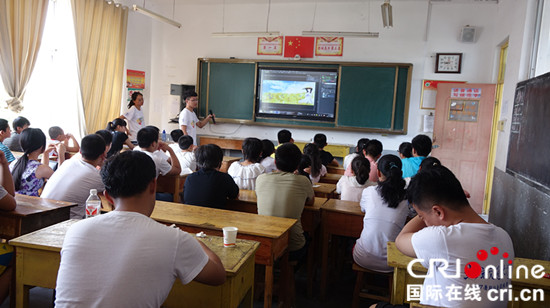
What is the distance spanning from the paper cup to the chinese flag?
19.1 ft

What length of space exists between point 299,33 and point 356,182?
15.0 feet

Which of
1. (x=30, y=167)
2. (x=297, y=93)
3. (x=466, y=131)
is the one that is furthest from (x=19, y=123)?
(x=466, y=131)


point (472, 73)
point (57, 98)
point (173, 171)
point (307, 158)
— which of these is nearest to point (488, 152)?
point (472, 73)

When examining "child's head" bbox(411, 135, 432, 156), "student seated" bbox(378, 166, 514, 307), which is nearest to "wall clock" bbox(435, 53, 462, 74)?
"child's head" bbox(411, 135, 432, 156)

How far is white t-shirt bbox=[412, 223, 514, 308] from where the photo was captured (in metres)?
1.32

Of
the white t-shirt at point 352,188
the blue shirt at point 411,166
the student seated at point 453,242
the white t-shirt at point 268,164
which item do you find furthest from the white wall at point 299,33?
the student seated at point 453,242

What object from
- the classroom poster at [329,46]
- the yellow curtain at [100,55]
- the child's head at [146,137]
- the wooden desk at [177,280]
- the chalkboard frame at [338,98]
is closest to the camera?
the wooden desk at [177,280]

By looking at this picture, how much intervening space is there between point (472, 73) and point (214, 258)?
628 centimetres

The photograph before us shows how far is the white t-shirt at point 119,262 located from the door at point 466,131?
5817 millimetres

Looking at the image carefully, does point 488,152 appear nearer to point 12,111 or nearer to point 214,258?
point 214,258

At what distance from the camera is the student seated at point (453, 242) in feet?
4.34

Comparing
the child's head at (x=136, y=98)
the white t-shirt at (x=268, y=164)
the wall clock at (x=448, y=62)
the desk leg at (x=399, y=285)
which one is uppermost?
the wall clock at (x=448, y=62)

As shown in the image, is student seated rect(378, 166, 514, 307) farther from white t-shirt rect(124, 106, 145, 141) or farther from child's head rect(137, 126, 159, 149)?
white t-shirt rect(124, 106, 145, 141)

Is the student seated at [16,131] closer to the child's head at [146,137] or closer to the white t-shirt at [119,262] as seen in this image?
the child's head at [146,137]
